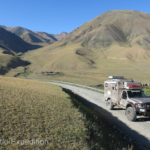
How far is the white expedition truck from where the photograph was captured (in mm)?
11500

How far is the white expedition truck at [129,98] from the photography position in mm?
11500

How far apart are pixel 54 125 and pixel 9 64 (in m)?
116

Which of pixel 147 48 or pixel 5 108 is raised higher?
pixel 147 48

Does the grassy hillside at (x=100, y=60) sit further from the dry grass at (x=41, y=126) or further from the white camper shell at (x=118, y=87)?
the dry grass at (x=41, y=126)

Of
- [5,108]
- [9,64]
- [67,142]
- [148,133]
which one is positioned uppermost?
[9,64]

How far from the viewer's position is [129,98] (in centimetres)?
1288

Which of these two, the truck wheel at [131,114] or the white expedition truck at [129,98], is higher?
the white expedition truck at [129,98]

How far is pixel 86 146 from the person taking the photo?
6.93 m

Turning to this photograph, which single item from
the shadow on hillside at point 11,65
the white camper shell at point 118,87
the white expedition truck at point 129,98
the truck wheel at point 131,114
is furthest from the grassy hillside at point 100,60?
the truck wheel at point 131,114

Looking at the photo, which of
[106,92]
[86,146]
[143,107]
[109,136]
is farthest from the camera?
[106,92]

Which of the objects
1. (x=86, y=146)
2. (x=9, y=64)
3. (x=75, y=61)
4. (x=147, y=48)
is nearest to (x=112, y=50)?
(x=147, y=48)

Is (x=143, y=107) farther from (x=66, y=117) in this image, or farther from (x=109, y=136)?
(x=66, y=117)

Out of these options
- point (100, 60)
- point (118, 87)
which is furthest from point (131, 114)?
point (100, 60)

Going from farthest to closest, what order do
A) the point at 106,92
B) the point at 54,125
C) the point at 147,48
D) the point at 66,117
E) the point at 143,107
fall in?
the point at 147,48, the point at 106,92, the point at 143,107, the point at 66,117, the point at 54,125
